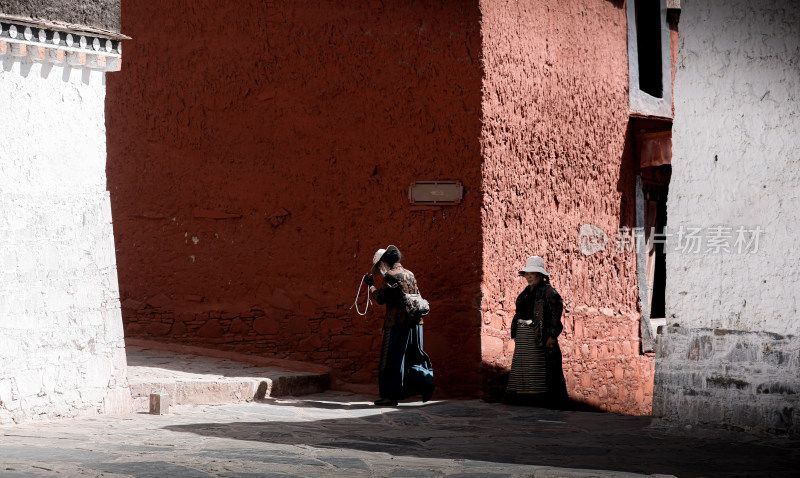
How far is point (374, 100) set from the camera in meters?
10.7

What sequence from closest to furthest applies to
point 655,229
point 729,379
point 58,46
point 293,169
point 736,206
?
point 729,379 < point 736,206 < point 58,46 < point 293,169 < point 655,229

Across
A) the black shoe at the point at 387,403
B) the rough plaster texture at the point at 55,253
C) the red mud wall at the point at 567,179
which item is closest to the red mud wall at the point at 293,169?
the red mud wall at the point at 567,179

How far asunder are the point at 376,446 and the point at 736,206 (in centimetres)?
307

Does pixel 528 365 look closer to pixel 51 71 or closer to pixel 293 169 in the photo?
pixel 293 169

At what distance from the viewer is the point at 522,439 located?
739cm

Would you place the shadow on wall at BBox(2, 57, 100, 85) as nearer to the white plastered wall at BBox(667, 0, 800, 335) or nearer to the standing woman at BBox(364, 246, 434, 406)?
the standing woman at BBox(364, 246, 434, 406)

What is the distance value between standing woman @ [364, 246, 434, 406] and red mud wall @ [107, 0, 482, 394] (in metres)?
0.84

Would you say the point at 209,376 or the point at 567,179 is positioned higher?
the point at 567,179

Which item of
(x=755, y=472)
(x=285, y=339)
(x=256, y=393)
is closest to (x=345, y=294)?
(x=285, y=339)

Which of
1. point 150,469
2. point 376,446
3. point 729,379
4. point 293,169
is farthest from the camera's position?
point 293,169

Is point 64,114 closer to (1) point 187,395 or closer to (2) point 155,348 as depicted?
(1) point 187,395

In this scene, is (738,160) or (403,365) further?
(403,365)

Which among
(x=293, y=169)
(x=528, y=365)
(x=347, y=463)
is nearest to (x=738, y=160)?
(x=528, y=365)

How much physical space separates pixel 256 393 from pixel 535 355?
2.57 m
